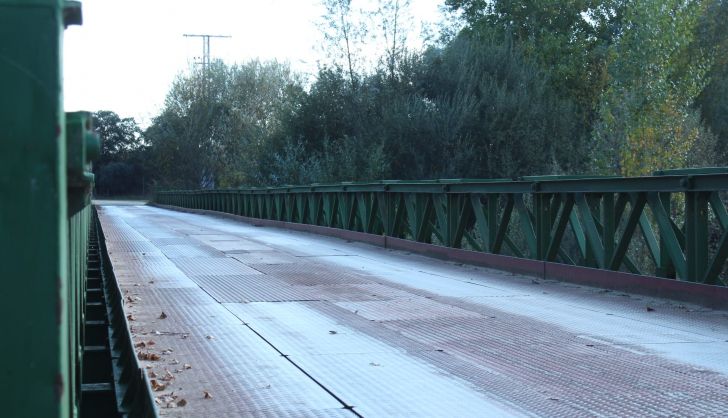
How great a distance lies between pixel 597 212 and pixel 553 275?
4.80m

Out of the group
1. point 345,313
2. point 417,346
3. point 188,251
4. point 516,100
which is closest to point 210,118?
point 516,100

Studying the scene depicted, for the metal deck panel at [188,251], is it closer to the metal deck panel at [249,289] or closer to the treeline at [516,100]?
the metal deck panel at [249,289]

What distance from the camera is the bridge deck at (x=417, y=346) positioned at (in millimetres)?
5328

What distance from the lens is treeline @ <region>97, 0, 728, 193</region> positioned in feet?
113

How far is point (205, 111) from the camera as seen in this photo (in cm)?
7262

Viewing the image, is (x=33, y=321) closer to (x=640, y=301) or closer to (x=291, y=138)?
(x=640, y=301)

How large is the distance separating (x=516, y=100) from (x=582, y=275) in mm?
27280

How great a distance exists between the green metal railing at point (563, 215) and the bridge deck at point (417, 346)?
2.29 ft

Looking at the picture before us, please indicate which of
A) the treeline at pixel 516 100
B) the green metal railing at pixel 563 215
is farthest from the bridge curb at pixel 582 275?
the treeline at pixel 516 100

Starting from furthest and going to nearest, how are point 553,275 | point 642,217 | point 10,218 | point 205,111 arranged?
1. point 205,111
2. point 553,275
3. point 642,217
4. point 10,218

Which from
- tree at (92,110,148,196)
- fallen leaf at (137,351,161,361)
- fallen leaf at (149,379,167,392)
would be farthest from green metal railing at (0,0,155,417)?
tree at (92,110,148,196)

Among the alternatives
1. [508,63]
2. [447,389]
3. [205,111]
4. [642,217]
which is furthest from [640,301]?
[205,111]

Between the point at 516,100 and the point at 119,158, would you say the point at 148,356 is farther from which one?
the point at 119,158

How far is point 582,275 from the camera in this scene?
37.3 feet
